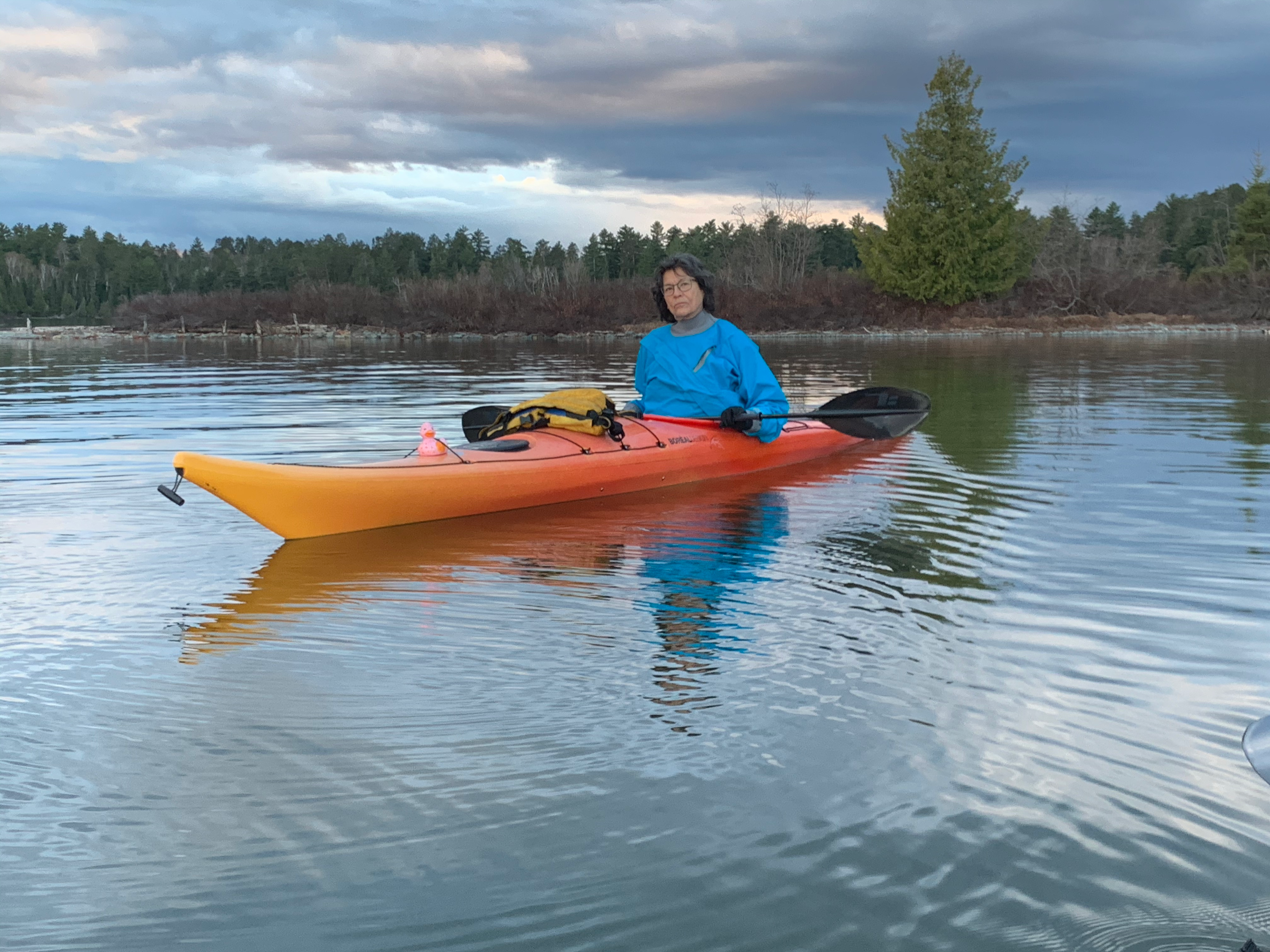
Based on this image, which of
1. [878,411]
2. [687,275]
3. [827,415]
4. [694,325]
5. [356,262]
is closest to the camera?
[687,275]

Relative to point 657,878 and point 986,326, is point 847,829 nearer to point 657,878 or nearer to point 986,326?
point 657,878

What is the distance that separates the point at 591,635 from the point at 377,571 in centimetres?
147

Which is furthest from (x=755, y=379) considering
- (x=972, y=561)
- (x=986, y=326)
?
(x=986, y=326)

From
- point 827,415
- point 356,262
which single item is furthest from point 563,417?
point 356,262

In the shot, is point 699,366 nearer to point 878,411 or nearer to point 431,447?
point 878,411

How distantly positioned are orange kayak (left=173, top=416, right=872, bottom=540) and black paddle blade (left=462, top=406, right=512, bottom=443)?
3.32 feet

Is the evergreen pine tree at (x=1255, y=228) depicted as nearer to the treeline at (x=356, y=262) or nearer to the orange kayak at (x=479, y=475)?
the treeline at (x=356, y=262)

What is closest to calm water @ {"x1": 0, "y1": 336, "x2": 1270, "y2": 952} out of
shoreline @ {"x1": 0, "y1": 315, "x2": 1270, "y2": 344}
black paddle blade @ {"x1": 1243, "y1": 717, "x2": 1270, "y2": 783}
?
black paddle blade @ {"x1": 1243, "y1": 717, "x2": 1270, "y2": 783}

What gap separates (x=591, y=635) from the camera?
4.07m

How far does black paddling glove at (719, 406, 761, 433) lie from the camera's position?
7.22 metres

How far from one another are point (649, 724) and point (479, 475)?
10.2 feet

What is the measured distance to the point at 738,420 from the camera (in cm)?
721

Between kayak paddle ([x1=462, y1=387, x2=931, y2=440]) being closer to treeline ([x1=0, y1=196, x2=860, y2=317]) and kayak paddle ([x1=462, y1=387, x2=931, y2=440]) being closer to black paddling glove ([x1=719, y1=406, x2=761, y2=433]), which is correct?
black paddling glove ([x1=719, y1=406, x2=761, y2=433])

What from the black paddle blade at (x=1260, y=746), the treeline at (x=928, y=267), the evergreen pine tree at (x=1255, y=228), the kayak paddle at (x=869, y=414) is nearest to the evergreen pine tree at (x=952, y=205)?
the treeline at (x=928, y=267)
